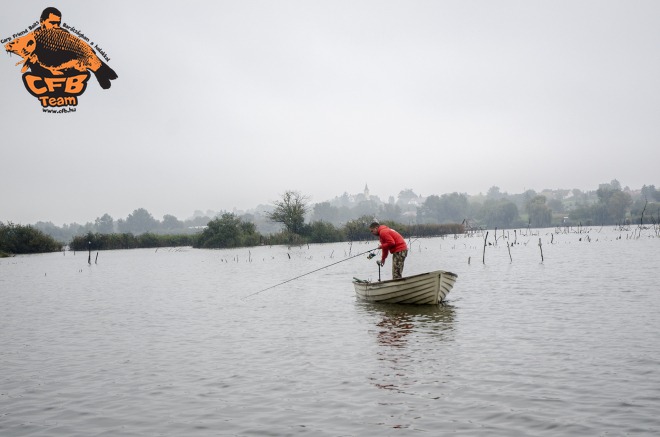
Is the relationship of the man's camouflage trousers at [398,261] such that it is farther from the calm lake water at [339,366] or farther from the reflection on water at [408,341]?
the calm lake water at [339,366]

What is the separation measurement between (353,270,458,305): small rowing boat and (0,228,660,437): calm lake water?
437mm

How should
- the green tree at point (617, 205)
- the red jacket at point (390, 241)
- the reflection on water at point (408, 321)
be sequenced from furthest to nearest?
the green tree at point (617, 205)
the red jacket at point (390, 241)
the reflection on water at point (408, 321)

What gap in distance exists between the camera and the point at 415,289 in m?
20.7

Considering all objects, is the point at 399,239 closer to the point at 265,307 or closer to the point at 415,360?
the point at 265,307

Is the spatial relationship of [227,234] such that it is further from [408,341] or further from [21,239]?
[408,341]

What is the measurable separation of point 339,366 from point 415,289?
921cm

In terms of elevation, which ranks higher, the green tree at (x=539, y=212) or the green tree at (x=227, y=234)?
the green tree at (x=539, y=212)

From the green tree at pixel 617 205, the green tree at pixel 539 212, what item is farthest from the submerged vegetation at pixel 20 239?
the green tree at pixel 617 205

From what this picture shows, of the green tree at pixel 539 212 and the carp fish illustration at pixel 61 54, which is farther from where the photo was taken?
the green tree at pixel 539 212

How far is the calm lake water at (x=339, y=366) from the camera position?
335 inches

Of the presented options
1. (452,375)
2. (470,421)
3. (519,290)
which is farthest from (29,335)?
(519,290)

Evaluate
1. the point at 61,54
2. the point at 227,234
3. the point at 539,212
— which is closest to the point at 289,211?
the point at 227,234

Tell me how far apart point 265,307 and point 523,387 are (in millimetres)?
14314

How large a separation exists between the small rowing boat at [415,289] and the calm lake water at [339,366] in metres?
0.44
